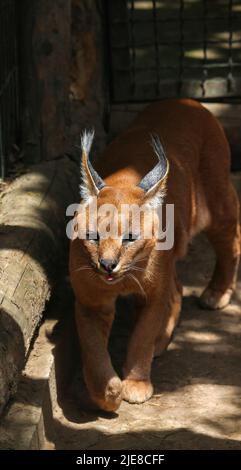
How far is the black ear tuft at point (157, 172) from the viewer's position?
5.79 m

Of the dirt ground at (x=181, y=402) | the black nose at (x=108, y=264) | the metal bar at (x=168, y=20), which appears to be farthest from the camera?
the metal bar at (x=168, y=20)

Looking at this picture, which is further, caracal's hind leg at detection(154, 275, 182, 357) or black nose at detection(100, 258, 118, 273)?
caracal's hind leg at detection(154, 275, 182, 357)

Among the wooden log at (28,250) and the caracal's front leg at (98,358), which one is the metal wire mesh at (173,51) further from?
the caracal's front leg at (98,358)

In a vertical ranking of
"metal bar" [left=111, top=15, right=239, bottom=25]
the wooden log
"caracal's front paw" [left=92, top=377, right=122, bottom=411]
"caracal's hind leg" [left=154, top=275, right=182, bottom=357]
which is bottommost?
"caracal's hind leg" [left=154, top=275, right=182, bottom=357]

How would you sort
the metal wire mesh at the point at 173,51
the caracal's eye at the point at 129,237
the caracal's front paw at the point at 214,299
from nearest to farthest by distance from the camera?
the caracal's eye at the point at 129,237, the caracal's front paw at the point at 214,299, the metal wire mesh at the point at 173,51

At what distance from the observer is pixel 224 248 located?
762 cm

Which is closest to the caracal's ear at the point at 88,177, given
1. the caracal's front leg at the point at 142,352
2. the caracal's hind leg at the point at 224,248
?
the caracal's front leg at the point at 142,352

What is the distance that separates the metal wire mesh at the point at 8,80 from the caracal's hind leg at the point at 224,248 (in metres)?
1.80

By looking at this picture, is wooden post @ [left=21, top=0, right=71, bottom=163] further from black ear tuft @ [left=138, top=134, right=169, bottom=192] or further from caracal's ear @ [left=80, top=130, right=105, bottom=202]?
black ear tuft @ [left=138, top=134, right=169, bottom=192]

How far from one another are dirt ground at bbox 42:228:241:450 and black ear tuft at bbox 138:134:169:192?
144 cm

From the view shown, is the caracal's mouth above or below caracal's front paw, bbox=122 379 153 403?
above

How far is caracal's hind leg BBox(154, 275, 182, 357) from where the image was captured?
695 cm

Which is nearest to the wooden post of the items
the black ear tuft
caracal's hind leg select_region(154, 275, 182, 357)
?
caracal's hind leg select_region(154, 275, 182, 357)

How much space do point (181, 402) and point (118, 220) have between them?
1.45 meters
